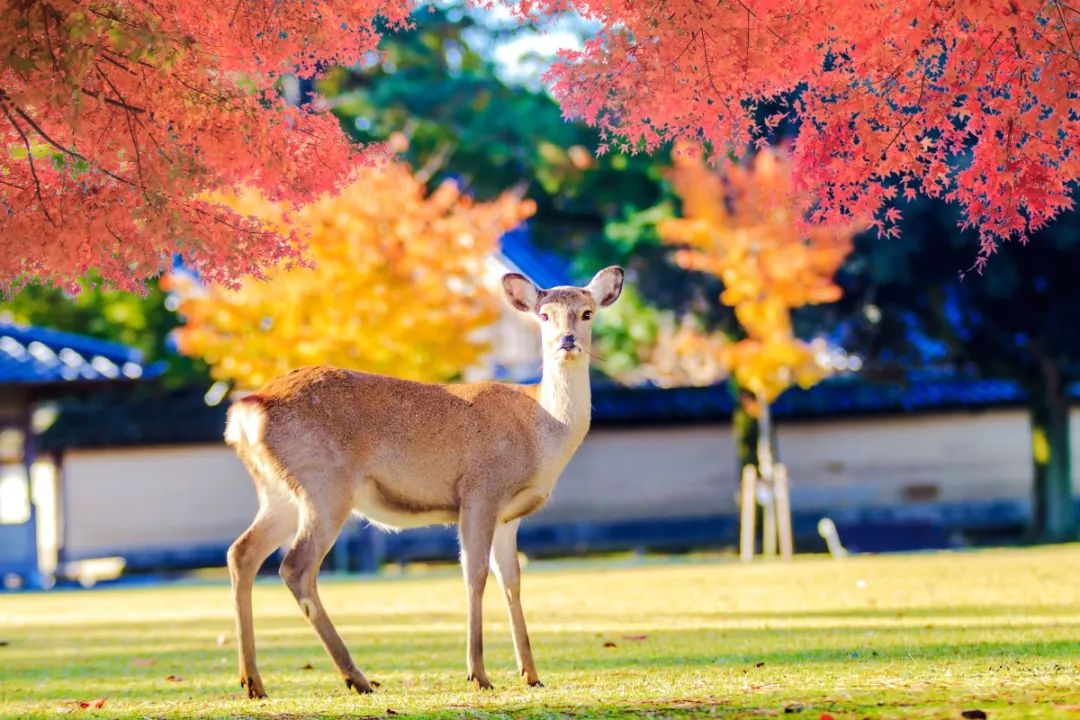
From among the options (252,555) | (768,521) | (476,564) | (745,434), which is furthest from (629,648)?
(745,434)

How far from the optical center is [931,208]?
A: 96.2 ft

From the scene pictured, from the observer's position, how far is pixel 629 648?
12664mm

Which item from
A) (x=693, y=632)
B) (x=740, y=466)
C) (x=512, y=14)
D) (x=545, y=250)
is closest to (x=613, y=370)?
(x=545, y=250)

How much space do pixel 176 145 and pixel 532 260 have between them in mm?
32053

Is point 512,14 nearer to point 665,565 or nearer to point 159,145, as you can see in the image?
point 159,145

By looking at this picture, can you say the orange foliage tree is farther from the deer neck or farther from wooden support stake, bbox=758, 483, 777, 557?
the deer neck

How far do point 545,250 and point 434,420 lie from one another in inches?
1184

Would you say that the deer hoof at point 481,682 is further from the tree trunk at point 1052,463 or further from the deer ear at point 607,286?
the tree trunk at point 1052,463

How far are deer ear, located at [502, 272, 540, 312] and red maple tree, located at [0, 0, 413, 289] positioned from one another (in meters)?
1.33

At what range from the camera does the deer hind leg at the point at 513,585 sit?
1003cm

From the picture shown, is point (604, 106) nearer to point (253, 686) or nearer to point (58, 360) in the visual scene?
point (253, 686)

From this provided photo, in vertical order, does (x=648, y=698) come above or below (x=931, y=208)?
below

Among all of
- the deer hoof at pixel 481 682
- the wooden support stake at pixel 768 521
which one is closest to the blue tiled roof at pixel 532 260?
the wooden support stake at pixel 768 521

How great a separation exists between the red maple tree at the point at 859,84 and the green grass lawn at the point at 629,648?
298cm
